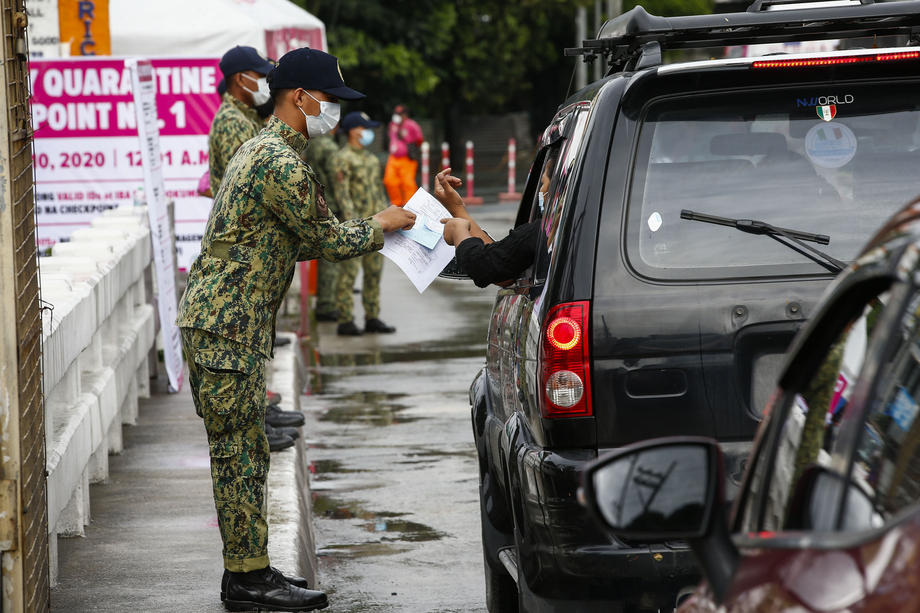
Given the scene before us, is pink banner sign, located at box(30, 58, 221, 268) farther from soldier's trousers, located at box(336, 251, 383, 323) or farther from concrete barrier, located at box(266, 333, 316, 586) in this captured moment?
concrete barrier, located at box(266, 333, 316, 586)

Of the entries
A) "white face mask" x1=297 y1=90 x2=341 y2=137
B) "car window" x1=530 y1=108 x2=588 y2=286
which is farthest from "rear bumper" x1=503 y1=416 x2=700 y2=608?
"white face mask" x1=297 y1=90 x2=341 y2=137

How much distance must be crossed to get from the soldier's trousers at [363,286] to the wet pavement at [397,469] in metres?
0.30

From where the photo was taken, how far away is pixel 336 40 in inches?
1534

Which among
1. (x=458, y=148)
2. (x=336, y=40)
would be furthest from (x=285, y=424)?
(x=458, y=148)

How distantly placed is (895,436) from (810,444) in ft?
0.96

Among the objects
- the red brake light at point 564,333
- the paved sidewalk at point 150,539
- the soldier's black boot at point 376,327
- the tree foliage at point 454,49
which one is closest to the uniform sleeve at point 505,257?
the red brake light at point 564,333

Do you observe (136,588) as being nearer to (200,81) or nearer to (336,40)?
(200,81)

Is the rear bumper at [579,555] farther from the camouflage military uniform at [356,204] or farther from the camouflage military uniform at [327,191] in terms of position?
the camouflage military uniform at [356,204]

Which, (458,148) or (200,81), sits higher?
(200,81)

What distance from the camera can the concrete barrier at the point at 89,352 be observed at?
5.53 m

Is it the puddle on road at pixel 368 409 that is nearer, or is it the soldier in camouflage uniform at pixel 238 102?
the soldier in camouflage uniform at pixel 238 102

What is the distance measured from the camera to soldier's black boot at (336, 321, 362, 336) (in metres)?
14.8

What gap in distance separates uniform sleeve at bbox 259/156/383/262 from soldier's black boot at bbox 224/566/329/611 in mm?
1181

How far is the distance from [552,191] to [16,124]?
1.58 metres
